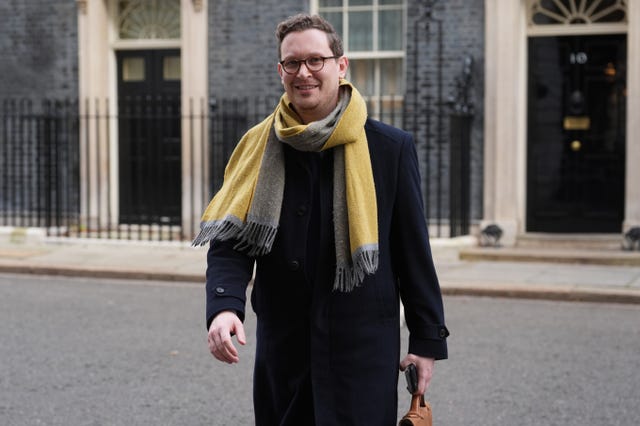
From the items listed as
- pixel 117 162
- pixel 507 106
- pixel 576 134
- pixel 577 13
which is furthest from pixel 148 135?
pixel 577 13

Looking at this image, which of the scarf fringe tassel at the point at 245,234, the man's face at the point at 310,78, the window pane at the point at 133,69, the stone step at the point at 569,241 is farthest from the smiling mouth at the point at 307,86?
the window pane at the point at 133,69

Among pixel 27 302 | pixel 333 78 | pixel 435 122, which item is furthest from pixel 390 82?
pixel 333 78

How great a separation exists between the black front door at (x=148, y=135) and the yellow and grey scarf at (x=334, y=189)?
1162 centimetres

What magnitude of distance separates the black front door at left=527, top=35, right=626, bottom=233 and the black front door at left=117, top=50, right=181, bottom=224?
4934 mm

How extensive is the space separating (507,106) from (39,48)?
680 centimetres

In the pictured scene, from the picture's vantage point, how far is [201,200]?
14.4 metres

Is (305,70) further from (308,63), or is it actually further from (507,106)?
(507,106)

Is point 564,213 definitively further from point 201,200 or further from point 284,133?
point 284,133

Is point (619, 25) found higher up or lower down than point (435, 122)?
higher up

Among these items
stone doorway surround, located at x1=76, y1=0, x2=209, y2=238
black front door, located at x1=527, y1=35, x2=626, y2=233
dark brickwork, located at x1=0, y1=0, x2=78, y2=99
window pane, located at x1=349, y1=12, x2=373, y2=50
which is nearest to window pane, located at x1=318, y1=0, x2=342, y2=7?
window pane, located at x1=349, y1=12, x2=373, y2=50

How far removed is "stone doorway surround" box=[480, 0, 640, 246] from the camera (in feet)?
43.0

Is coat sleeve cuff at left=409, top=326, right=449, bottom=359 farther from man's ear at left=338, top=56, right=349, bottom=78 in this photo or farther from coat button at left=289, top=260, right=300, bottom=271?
man's ear at left=338, top=56, right=349, bottom=78

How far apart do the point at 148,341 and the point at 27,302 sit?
2.39 metres

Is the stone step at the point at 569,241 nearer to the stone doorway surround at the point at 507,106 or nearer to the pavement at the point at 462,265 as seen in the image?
the stone doorway surround at the point at 507,106
